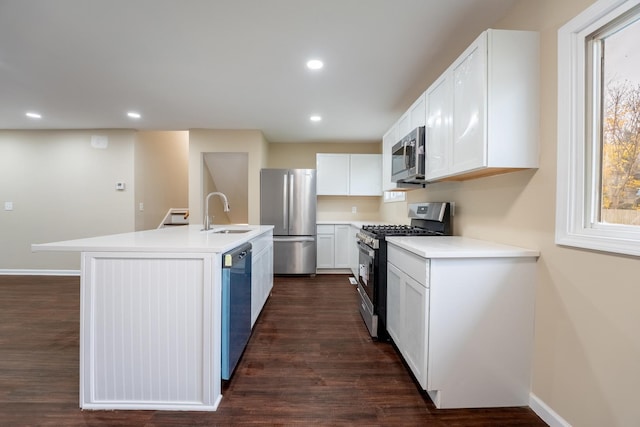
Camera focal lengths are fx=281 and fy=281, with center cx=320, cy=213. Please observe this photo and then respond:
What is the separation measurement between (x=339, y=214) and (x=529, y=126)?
3.85m

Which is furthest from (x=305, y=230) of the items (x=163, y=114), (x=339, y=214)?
(x=163, y=114)

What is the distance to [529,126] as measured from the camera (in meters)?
1.53

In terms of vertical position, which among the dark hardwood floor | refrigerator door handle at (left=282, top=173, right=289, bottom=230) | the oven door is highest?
refrigerator door handle at (left=282, top=173, right=289, bottom=230)

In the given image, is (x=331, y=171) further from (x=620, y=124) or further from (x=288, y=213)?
(x=620, y=124)

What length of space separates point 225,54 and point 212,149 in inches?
93.0

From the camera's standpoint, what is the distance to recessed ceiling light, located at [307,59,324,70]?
7.74 ft

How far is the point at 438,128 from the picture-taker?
2.09 m

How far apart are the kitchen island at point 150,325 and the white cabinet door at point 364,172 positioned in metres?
3.61

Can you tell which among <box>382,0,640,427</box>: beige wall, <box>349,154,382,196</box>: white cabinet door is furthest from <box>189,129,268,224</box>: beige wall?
<box>382,0,640,427</box>: beige wall

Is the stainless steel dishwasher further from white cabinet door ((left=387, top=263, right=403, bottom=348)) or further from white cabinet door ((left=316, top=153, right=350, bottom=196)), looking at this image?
white cabinet door ((left=316, top=153, right=350, bottom=196))

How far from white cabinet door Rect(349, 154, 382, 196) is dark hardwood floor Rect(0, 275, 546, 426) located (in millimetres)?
2463

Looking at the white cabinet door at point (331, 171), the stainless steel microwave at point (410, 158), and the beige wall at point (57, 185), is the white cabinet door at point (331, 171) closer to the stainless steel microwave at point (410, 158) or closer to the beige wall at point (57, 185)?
the stainless steel microwave at point (410, 158)

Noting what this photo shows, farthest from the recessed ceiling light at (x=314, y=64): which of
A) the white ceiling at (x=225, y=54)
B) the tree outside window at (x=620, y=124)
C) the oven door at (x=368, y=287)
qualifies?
the tree outside window at (x=620, y=124)

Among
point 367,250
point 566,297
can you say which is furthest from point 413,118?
point 566,297
